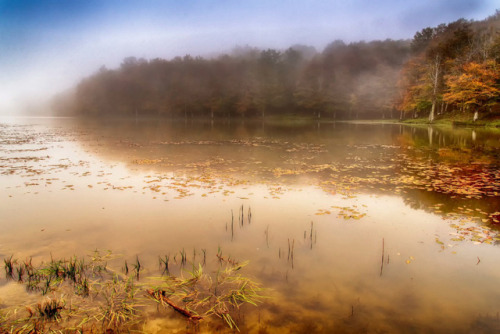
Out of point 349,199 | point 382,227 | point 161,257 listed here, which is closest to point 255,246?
point 161,257

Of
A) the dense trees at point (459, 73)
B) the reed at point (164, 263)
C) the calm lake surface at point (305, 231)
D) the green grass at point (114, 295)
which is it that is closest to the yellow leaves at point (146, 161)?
the calm lake surface at point (305, 231)

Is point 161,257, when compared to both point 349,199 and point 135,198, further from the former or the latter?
point 349,199

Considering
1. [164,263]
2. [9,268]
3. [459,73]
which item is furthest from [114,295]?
[459,73]

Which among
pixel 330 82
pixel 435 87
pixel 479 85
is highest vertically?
pixel 330 82

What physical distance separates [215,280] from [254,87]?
291ft

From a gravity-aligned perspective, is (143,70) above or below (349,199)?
above

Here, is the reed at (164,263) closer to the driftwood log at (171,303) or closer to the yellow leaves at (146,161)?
the driftwood log at (171,303)

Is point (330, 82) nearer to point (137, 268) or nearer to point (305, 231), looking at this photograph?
point (305, 231)

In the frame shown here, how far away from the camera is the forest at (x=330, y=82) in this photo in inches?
1681

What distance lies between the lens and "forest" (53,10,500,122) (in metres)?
42.7

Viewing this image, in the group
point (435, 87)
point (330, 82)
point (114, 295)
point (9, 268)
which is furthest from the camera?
point (330, 82)

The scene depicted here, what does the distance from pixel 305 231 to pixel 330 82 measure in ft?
275

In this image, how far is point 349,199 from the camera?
795 cm

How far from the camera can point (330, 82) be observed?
3263 inches
